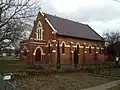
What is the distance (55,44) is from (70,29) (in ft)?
26.1

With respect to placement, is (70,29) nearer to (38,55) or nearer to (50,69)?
(38,55)

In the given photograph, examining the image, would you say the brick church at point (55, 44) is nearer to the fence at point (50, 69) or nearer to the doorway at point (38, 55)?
the doorway at point (38, 55)

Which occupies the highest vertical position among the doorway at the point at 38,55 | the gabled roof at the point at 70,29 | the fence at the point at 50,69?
the gabled roof at the point at 70,29

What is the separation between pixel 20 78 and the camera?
21.1m

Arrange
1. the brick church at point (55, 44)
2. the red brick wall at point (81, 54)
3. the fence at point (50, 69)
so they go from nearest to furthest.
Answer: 1. the fence at point (50, 69)
2. the brick church at point (55, 44)
3. the red brick wall at point (81, 54)

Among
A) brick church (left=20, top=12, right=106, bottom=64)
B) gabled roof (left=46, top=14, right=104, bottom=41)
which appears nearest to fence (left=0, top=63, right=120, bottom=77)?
brick church (left=20, top=12, right=106, bottom=64)

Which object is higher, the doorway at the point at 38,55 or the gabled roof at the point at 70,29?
the gabled roof at the point at 70,29

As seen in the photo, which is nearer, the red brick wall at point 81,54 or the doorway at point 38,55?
the red brick wall at point 81,54

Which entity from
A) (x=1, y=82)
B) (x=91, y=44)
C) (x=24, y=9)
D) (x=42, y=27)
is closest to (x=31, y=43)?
(x=42, y=27)

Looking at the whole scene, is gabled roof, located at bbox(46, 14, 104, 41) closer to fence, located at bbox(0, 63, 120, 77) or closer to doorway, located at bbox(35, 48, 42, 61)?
doorway, located at bbox(35, 48, 42, 61)

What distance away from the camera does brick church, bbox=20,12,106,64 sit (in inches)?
1924

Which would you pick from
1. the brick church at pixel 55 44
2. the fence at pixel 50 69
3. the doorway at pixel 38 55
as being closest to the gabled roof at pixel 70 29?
the brick church at pixel 55 44

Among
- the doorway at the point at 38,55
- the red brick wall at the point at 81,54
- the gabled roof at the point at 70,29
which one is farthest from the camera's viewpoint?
the gabled roof at the point at 70,29

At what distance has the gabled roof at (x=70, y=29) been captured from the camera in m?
51.5
